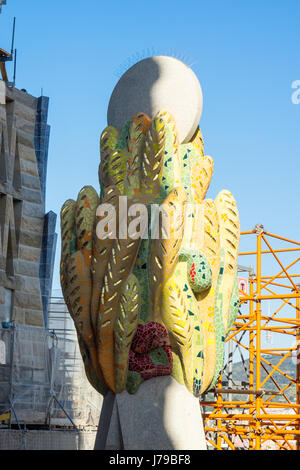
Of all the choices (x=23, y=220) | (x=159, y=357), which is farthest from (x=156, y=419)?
(x=23, y=220)

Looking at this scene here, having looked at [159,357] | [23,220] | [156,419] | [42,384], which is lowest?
[156,419]

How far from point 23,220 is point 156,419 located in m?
16.1

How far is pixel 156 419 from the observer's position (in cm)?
1266

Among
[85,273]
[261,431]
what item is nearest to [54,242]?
[261,431]

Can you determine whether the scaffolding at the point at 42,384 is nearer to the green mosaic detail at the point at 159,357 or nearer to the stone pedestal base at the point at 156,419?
the stone pedestal base at the point at 156,419

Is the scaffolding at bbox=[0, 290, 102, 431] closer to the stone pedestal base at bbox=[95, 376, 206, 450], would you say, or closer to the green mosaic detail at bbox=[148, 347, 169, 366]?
the stone pedestal base at bbox=[95, 376, 206, 450]

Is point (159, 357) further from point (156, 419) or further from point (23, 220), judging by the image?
point (23, 220)

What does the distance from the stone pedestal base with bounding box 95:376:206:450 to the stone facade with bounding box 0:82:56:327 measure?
1351 cm

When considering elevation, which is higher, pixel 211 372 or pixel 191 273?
pixel 191 273

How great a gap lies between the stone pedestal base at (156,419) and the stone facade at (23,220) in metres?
13.5

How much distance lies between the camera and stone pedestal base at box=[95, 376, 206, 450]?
41.4 ft
